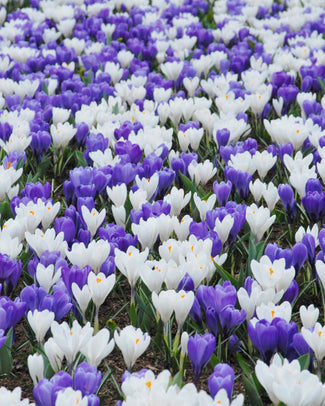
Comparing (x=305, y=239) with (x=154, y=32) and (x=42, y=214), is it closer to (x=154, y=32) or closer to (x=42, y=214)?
(x=42, y=214)

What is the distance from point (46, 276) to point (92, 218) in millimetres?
560

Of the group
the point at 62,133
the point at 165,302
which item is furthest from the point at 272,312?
the point at 62,133

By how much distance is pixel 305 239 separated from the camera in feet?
9.36

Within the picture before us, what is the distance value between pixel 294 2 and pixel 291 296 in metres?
7.19

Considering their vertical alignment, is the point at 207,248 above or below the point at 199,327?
above

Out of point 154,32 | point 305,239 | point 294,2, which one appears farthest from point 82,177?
point 294,2

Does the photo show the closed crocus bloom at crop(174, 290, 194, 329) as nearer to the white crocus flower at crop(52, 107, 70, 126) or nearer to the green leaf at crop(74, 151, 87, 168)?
the green leaf at crop(74, 151, 87, 168)

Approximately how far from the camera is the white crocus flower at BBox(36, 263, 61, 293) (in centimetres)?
255

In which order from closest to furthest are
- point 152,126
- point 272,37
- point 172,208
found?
point 172,208
point 152,126
point 272,37

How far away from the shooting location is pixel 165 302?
93.4 inches

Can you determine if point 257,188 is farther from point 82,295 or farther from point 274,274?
point 82,295

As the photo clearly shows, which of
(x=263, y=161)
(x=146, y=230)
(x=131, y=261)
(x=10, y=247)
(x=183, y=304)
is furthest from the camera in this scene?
(x=263, y=161)

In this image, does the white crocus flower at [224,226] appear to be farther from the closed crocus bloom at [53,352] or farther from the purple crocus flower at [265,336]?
the closed crocus bloom at [53,352]

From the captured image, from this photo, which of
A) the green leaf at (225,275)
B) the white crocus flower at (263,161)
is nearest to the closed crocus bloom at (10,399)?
the green leaf at (225,275)
